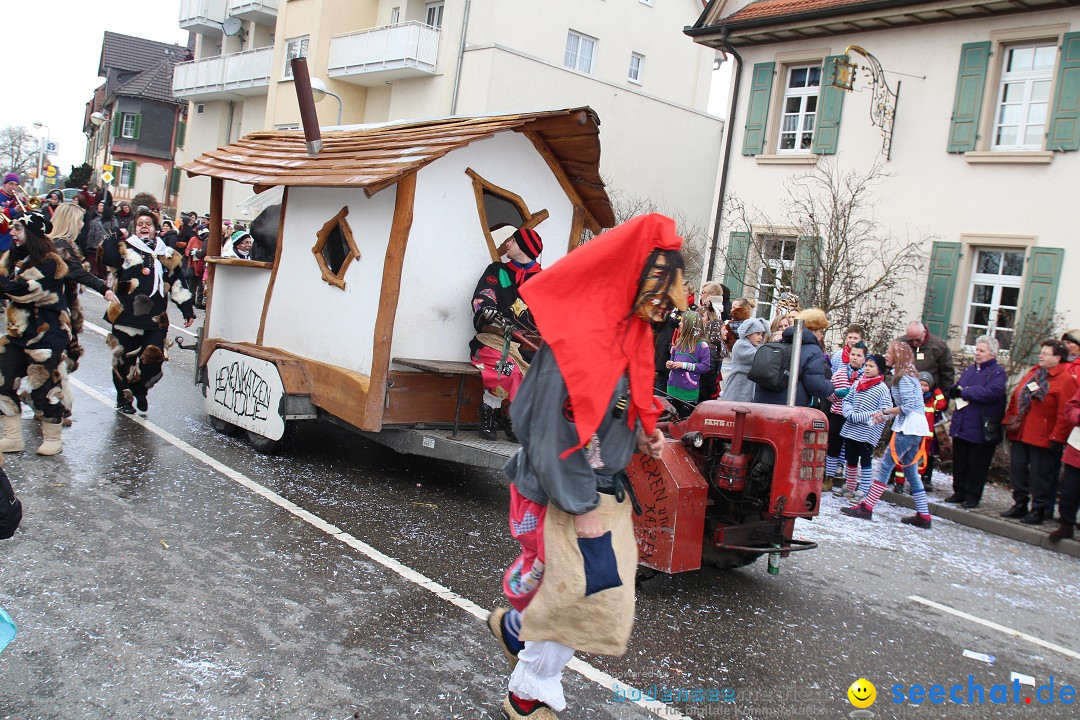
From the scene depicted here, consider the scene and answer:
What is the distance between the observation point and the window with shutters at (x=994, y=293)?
13.7 m

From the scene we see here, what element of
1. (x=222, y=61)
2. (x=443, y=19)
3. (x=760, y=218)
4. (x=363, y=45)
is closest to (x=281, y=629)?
(x=760, y=218)

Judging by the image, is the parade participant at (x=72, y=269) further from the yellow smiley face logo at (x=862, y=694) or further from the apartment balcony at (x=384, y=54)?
the apartment balcony at (x=384, y=54)

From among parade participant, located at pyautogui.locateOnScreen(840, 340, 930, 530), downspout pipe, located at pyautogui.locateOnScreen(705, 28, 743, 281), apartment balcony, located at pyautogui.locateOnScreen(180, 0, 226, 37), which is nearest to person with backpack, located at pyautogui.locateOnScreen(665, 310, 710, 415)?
parade participant, located at pyautogui.locateOnScreen(840, 340, 930, 530)

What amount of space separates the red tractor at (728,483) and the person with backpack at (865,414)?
3.62 m

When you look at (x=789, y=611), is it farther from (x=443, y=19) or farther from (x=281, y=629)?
(x=443, y=19)

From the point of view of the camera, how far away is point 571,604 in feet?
10.5

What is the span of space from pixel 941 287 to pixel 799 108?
4.35 m

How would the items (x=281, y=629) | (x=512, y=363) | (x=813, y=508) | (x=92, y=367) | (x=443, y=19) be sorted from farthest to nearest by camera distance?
(x=443, y=19) → (x=92, y=367) → (x=512, y=363) → (x=813, y=508) → (x=281, y=629)

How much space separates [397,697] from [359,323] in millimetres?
3874

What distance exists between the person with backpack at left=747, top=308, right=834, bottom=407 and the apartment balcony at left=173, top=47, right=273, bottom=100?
90.0ft

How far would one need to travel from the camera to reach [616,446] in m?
3.36

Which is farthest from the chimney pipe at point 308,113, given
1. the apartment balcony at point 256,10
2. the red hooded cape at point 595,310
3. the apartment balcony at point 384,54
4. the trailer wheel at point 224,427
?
the apartment balcony at point 256,10

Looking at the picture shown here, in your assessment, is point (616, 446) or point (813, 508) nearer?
point (616, 446)

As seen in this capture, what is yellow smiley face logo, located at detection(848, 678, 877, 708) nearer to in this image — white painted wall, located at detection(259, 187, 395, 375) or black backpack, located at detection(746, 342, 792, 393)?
black backpack, located at detection(746, 342, 792, 393)
